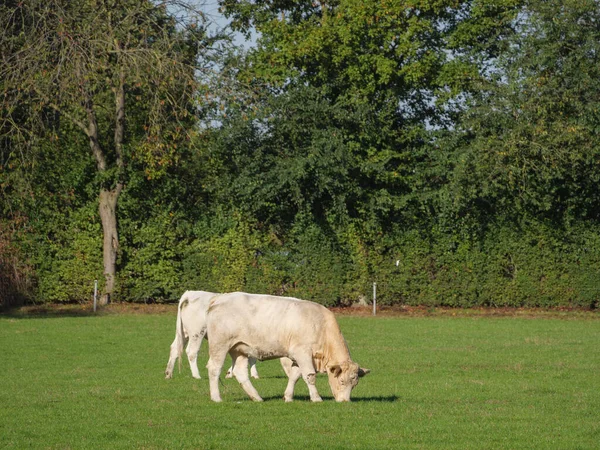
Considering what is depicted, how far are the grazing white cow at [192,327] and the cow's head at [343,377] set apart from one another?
3.92 meters

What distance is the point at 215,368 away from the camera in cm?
1416

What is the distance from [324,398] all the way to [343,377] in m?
1.11

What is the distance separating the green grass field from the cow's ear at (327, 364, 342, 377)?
0.48 m

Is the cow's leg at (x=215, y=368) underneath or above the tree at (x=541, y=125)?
underneath

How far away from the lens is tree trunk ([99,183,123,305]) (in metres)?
37.2

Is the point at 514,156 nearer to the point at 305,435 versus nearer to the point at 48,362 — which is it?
the point at 48,362

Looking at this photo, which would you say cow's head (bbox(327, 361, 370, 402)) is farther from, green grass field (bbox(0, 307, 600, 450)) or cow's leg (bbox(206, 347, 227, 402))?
cow's leg (bbox(206, 347, 227, 402))

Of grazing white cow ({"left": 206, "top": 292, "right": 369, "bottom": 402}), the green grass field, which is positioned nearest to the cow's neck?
grazing white cow ({"left": 206, "top": 292, "right": 369, "bottom": 402})

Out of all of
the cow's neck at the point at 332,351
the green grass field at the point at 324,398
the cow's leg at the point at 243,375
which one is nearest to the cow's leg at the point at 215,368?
the green grass field at the point at 324,398

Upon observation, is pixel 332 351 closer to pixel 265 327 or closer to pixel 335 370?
pixel 335 370

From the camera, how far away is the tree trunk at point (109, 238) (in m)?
37.2

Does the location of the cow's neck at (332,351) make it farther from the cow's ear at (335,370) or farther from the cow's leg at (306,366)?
the cow's leg at (306,366)

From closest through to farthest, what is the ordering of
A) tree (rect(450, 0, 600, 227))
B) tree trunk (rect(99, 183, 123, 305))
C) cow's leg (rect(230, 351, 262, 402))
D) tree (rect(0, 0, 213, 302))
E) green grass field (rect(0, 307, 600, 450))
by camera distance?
green grass field (rect(0, 307, 600, 450)) → cow's leg (rect(230, 351, 262, 402)) → tree (rect(0, 0, 213, 302)) → tree (rect(450, 0, 600, 227)) → tree trunk (rect(99, 183, 123, 305))

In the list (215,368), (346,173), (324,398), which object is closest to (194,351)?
(324,398)
